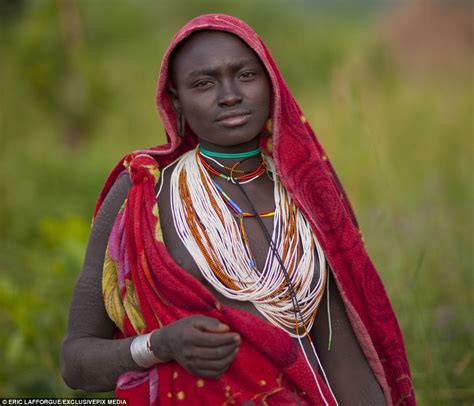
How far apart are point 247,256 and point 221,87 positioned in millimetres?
390

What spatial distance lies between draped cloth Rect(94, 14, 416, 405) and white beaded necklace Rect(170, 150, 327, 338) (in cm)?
5

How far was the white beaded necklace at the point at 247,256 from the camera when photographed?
5.57 feet

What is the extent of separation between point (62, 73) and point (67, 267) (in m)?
4.05

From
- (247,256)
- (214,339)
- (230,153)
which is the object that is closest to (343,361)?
(247,256)

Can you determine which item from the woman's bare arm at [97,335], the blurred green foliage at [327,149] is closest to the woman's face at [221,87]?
the woman's bare arm at [97,335]

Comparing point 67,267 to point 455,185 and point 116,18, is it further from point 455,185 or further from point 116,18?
point 116,18

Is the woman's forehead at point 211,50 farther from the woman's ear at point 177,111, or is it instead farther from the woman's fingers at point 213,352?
the woman's fingers at point 213,352

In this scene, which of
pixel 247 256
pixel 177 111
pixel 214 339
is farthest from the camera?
pixel 177 111

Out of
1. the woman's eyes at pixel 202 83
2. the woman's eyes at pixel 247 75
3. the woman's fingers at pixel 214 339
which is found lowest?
the woman's fingers at pixel 214 339

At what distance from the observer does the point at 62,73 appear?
7.15m

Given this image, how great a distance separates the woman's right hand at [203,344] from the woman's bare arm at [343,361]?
38 centimetres

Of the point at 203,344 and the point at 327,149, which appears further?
the point at 327,149

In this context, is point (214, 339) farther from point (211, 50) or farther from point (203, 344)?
point (211, 50)

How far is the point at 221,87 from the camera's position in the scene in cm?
170
